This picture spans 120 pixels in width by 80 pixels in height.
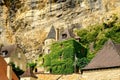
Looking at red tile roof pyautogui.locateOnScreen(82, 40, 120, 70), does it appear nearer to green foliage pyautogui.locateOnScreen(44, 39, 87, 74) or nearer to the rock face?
green foliage pyautogui.locateOnScreen(44, 39, 87, 74)

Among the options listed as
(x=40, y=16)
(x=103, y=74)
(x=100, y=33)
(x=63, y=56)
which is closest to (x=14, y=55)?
(x=63, y=56)

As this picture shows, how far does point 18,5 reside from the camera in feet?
220

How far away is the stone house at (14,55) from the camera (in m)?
52.2

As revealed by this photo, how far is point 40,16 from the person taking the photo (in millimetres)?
64375

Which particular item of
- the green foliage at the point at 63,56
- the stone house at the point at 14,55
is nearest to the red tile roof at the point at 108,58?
the green foliage at the point at 63,56

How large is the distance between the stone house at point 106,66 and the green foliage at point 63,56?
17476mm

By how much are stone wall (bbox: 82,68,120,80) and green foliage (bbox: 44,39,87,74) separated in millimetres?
17680

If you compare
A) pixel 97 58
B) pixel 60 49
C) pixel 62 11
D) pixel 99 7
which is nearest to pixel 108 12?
pixel 99 7

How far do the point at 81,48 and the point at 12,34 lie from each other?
788 inches

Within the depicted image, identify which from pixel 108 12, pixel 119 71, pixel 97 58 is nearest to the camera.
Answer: pixel 119 71

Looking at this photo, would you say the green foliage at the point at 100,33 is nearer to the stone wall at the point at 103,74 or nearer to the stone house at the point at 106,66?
the stone house at the point at 106,66

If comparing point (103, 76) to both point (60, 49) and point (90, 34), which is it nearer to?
point (60, 49)

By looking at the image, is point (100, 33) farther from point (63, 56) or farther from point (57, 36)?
point (63, 56)

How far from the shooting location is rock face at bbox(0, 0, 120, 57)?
59.0 m
